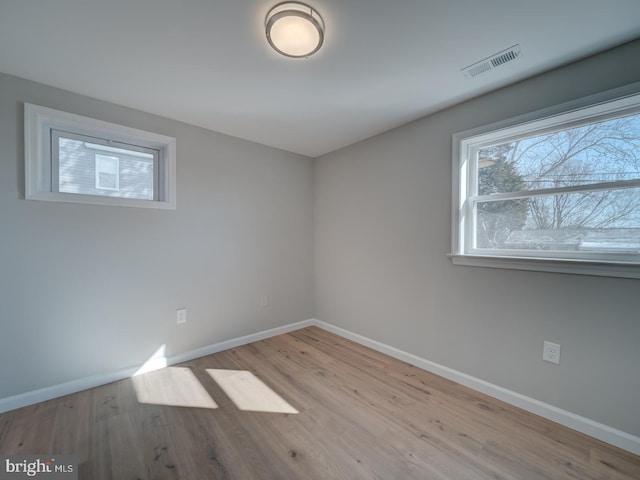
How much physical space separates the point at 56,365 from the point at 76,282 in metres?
0.63

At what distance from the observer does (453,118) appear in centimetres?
221

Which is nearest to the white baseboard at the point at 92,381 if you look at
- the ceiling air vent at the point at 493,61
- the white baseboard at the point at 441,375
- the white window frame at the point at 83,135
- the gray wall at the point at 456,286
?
the white baseboard at the point at 441,375

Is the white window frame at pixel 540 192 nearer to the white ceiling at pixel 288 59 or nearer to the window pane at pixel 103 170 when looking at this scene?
the white ceiling at pixel 288 59

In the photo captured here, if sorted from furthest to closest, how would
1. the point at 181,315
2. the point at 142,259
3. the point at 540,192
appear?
the point at 181,315
the point at 142,259
the point at 540,192

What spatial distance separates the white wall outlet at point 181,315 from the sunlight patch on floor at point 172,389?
1.40 feet

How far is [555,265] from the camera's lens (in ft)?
5.62

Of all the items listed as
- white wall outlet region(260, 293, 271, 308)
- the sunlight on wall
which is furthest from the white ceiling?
the sunlight on wall

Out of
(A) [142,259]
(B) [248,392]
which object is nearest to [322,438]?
(B) [248,392]

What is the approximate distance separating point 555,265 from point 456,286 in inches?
26.6

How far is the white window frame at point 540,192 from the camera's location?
4.99 ft

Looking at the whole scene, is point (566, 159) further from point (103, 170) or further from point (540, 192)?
point (103, 170)

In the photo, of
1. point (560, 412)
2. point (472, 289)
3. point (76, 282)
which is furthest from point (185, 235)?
point (560, 412)

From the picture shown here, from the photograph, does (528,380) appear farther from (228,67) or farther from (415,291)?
(228,67)

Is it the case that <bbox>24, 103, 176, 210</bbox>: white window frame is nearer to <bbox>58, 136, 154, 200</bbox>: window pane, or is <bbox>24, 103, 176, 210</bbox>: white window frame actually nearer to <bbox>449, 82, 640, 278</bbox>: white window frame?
<bbox>58, 136, 154, 200</bbox>: window pane
